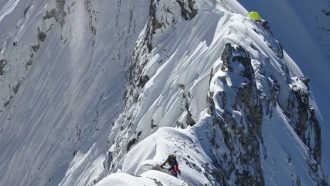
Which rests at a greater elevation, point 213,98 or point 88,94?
point 213,98

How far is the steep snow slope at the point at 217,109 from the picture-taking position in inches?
1009

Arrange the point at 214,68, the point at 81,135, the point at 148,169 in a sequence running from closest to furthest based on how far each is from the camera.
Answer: the point at 148,169 < the point at 214,68 < the point at 81,135

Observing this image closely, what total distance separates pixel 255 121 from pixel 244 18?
7.73 meters

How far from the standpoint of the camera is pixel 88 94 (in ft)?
169

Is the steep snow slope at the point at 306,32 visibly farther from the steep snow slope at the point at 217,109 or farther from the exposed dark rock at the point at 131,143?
the exposed dark rock at the point at 131,143

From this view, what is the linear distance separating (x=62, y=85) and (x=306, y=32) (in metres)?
18.4

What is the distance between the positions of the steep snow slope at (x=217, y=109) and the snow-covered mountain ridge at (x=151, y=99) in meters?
0.06

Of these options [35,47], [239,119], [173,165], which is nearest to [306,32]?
[35,47]

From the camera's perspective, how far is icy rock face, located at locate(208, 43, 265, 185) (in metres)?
27.1

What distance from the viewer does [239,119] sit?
2822 cm

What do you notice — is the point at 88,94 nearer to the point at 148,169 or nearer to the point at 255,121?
the point at 255,121

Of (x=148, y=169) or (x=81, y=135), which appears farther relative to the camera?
(x=81, y=135)

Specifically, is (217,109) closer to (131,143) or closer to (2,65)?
(131,143)

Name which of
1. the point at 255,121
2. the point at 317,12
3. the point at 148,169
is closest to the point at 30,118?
the point at 317,12
